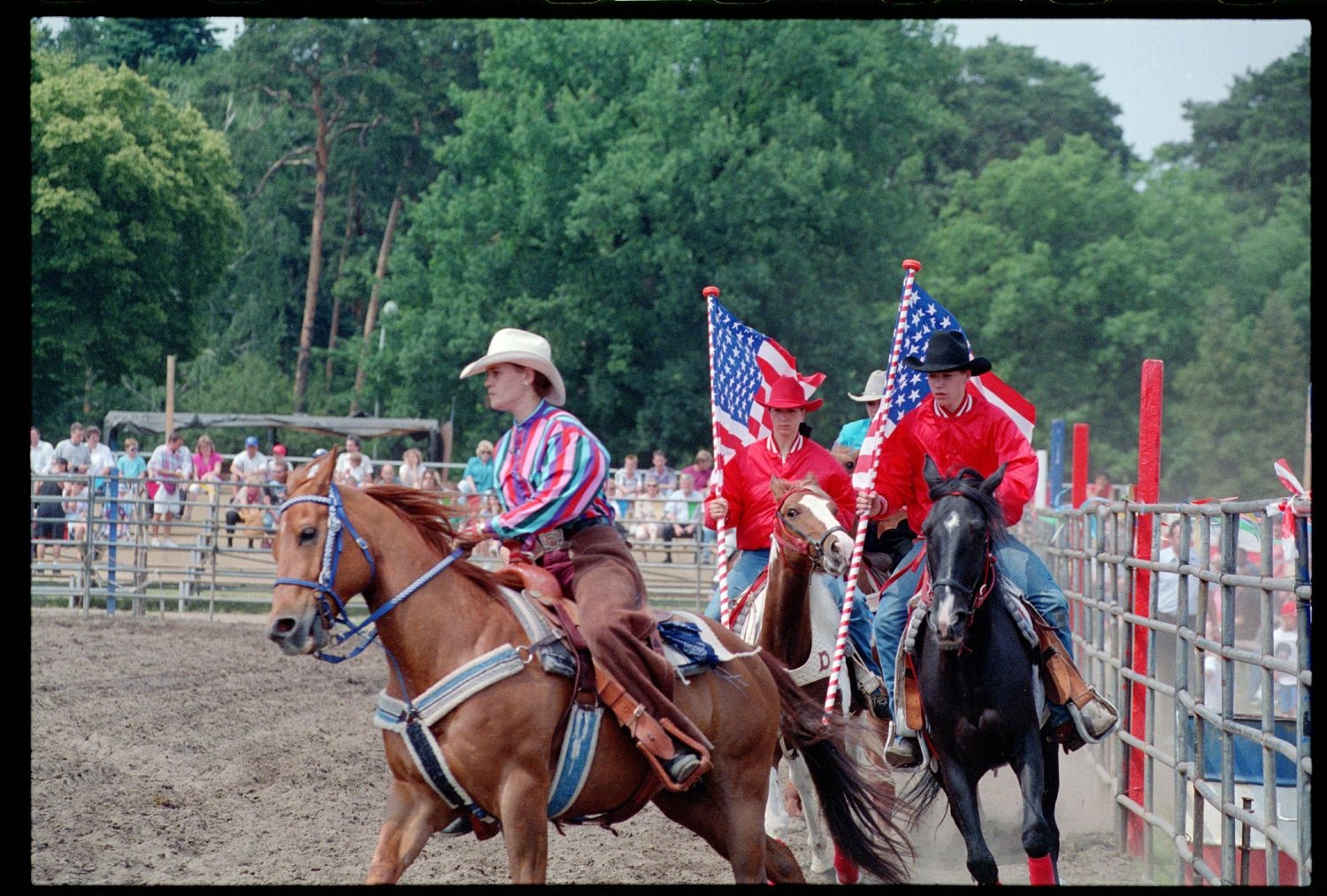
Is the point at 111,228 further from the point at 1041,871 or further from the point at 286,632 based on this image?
the point at 286,632

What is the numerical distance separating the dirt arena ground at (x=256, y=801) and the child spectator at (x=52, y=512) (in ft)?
15.4

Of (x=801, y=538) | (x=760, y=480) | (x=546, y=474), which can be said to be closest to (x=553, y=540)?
(x=546, y=474)

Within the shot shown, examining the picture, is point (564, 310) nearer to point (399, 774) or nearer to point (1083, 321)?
point (1083, 321)

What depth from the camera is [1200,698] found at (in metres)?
7.29

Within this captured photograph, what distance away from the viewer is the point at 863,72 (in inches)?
1602

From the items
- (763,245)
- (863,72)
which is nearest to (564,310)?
(763,245)

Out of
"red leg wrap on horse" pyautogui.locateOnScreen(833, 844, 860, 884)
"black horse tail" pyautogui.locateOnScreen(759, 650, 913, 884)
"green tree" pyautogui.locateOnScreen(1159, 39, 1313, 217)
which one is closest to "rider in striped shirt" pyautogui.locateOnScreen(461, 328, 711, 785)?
"black horse tail" pyautogui.locateOnScreen(759, 650, 913, 884)

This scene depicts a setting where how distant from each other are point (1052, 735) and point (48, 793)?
5512mm

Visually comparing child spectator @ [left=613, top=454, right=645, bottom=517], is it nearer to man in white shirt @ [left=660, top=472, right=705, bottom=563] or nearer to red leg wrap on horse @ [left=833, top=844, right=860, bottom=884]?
man in white shirt @ [left=660, top=472, right=705, bottom=563]

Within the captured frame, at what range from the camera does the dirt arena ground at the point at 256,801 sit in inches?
289

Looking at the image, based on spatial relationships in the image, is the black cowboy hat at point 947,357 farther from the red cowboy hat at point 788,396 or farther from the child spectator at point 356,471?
the child spectator at point 356,471

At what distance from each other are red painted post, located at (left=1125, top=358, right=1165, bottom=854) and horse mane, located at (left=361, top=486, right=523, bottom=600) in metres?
4.30

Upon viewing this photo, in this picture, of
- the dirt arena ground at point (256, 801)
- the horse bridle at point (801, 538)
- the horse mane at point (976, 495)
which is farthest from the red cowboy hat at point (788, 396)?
the dirt arena ground at point (256, 801)

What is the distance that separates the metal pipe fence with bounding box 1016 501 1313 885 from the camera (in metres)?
5.57
